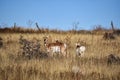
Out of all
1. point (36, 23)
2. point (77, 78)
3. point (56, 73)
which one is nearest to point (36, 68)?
point (56, 73)

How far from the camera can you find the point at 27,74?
328 inches

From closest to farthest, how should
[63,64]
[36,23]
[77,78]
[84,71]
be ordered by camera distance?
[77,78]
[84,71]
[63,64]
[36,23]

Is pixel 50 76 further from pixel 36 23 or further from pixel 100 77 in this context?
pixel 36 23

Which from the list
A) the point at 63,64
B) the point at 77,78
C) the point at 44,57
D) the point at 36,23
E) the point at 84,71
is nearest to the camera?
the point at 77,78

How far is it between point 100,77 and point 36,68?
1978 mm

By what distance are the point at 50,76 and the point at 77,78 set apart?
713mm

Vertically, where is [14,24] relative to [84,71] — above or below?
above

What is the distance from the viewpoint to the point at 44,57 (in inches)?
478

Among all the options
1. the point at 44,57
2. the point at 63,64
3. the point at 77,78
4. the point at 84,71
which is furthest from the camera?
the point at 44,57

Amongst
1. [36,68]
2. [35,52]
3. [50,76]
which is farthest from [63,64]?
[35,52]

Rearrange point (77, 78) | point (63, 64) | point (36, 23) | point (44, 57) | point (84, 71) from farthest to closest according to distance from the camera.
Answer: point (36, 23)
point (44, 57)
point (63, 64)
point (84, 71)
point (77, 78)

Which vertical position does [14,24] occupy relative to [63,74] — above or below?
above

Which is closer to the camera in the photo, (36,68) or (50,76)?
(50,76)

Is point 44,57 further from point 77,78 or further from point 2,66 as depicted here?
point 77,78
